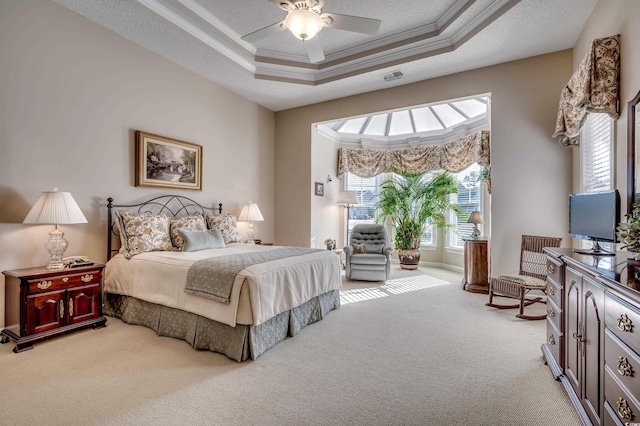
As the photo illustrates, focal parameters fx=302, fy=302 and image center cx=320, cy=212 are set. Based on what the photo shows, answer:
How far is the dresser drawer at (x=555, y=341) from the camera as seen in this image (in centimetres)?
214

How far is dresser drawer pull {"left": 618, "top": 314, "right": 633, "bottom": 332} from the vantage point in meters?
1.22

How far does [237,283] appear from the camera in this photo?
2494mm

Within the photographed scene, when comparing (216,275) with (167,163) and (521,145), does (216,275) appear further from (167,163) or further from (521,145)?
(521,145)

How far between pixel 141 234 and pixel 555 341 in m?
4.08

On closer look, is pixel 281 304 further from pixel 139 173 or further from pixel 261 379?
pixel 139 173

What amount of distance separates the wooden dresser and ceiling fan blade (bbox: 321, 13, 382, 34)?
2464 mm

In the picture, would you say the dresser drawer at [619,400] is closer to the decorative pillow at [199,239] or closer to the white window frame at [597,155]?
the white window frame at [597,155]

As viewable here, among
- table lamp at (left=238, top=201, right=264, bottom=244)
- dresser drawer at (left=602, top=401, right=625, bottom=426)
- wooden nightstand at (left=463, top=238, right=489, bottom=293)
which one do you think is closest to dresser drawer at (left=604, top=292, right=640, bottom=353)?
dresser drawer at (left=602, top=401, right=625, bottom=426)

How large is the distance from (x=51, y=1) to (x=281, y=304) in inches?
153

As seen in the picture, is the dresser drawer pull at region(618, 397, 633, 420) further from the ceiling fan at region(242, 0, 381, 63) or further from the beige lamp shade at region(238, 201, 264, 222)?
the beige lamp shade at region(238, 201, 264, 222)

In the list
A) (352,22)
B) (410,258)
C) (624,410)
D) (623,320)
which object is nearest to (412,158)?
(410,258)

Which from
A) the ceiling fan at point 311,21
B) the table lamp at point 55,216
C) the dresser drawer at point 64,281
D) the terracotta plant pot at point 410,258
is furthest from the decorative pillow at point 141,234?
the terracotta plant pot at point 410,258

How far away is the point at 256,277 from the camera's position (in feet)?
8.25

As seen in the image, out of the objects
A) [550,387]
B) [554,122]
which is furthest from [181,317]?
[554,122]
